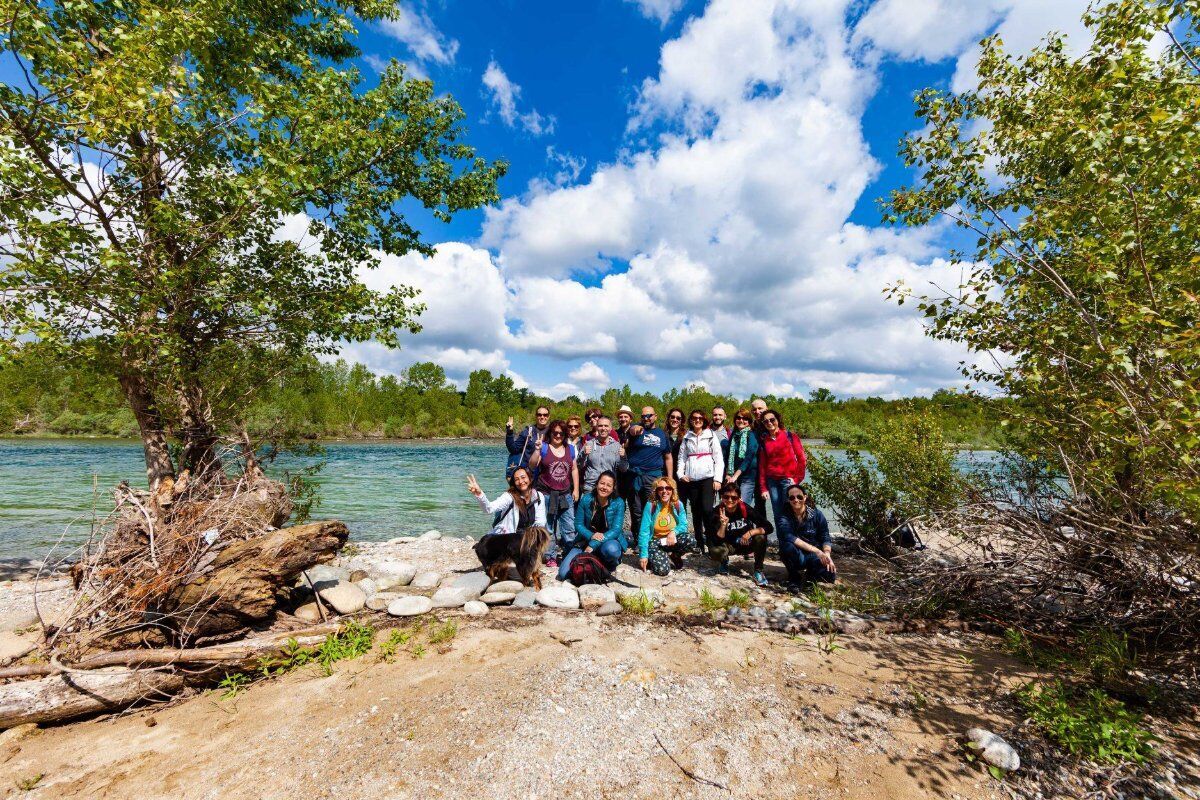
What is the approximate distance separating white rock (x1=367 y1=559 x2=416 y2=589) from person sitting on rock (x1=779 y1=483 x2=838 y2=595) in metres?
5.80

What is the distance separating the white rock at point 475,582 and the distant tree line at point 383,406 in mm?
4829

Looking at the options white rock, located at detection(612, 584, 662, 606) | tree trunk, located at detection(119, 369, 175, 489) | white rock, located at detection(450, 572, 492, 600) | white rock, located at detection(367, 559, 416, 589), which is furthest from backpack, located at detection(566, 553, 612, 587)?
tree trunk, located at detection(119, 369, 175, 489)

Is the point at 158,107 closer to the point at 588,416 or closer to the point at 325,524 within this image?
the point at 325,524

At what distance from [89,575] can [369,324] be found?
14.8ft

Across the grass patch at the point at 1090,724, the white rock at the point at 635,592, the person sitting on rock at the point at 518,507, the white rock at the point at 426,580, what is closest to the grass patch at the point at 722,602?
the white rock at the point at 635,592

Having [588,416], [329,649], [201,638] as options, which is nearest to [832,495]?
[588,416]

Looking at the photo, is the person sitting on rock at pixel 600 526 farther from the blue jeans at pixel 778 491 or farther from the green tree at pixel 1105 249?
the green tree at pixel 1105 249

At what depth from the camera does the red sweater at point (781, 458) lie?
7.46 meters

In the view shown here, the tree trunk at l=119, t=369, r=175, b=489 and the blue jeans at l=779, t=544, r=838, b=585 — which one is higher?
the tree trunk at l=119, t=369, r=175, b=489

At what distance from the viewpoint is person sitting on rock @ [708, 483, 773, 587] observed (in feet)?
24.4

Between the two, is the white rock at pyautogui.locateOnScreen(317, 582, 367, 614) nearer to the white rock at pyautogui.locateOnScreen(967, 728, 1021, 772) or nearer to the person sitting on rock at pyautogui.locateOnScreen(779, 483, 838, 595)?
the person sitting on rock at pyautogui.locateOnScreen(779, 483, 838, 595)

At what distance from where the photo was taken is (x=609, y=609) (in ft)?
19.3

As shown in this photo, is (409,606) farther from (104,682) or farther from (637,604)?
(637,604)

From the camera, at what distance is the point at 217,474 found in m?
6.91
